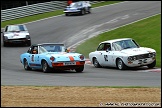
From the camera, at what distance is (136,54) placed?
61.3 ft

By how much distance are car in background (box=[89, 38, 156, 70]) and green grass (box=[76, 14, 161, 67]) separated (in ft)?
11.2

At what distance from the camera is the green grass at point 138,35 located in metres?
26.2

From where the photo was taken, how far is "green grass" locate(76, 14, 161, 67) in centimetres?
2617

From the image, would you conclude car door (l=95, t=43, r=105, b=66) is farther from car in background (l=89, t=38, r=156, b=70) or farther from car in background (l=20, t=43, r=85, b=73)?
car in background (l=20, t=43, r=85, b=73)

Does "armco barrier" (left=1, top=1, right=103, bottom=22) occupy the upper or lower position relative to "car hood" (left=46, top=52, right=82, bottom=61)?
upper

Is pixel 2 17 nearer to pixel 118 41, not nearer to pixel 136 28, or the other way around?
pixel 136 28

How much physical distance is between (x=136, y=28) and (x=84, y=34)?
3848 mm

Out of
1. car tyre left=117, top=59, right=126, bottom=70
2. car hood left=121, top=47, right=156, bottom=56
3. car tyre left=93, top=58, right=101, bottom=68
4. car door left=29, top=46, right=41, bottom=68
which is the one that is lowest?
car tyre left=93, top=58, right=101, bottom=68

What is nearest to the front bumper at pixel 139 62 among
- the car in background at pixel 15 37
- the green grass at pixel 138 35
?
the green grass at pixel 138 35

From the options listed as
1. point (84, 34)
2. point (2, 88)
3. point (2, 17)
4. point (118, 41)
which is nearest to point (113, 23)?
point (84, 34)

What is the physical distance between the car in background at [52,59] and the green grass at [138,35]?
6124 mm

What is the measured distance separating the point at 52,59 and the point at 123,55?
9.97 ft

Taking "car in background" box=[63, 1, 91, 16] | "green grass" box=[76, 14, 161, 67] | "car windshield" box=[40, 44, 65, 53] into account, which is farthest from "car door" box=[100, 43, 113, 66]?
"car in background" box=[63, 1, 91, 16]

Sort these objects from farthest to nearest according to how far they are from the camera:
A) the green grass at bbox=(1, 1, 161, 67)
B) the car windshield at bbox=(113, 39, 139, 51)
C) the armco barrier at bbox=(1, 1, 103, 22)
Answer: the armco barrier at bbox=(1, 1, 103, 22), the green grass at bbox=(1, 1, 161, 67), the car windshield at bbox=(113, 39, 139, 51)
